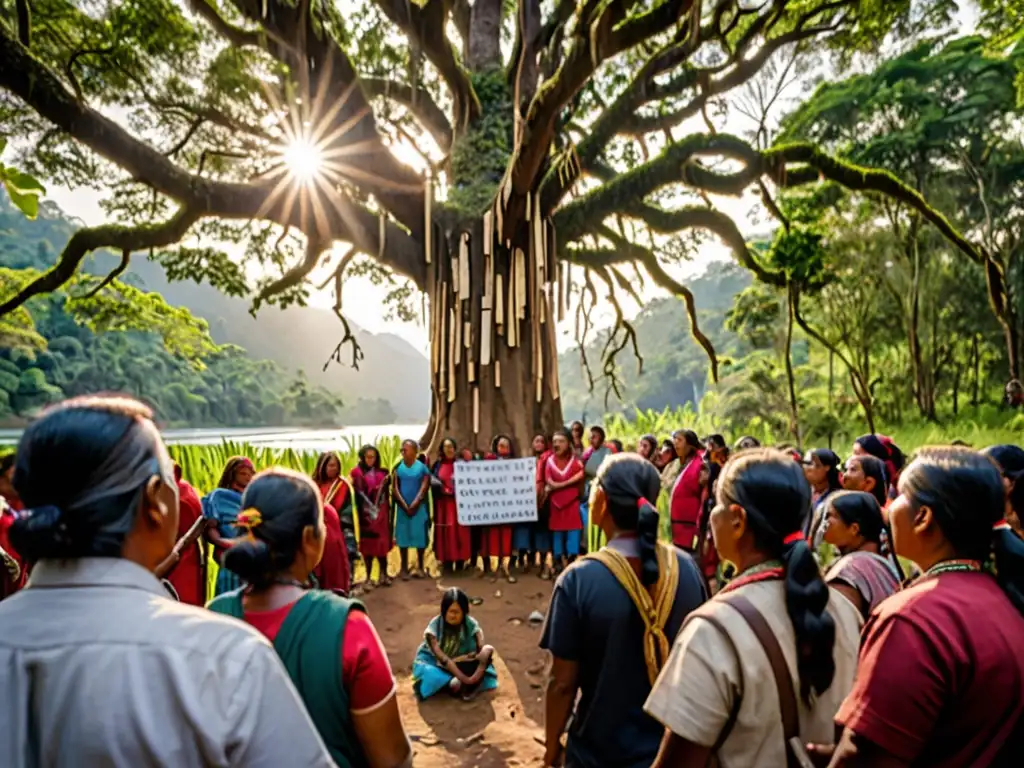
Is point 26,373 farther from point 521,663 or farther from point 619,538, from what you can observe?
point 619,538

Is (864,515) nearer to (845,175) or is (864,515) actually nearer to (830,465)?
(830,465)

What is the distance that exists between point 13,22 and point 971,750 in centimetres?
1304

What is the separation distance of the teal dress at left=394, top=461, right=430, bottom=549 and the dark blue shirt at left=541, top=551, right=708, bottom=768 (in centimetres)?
496

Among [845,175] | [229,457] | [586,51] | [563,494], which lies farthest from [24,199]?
[845,175]

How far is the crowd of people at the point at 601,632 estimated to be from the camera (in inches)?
35.2

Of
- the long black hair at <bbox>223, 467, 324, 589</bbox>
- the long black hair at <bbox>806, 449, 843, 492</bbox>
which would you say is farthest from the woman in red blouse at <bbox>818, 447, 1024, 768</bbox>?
the long black hair at <bbox>806, 449, 843, 492</bbox>

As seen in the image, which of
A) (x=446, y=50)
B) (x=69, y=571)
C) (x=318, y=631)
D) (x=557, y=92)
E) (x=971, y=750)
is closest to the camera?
(x=69, y=571)

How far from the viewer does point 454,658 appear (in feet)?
14.4

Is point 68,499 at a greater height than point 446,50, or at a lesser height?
lesser

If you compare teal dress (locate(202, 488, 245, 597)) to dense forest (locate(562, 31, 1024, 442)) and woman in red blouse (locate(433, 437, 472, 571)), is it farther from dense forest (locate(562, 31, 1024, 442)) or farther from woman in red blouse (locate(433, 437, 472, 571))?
dense forest (locate(562, 31, 1024, 442))

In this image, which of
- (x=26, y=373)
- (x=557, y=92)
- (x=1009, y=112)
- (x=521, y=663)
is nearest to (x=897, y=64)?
(x=1009, y=112)

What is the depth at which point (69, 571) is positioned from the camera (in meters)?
0.97

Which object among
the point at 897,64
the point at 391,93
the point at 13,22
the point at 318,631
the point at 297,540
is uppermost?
the point at 897,64

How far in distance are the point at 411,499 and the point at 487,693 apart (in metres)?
2.78
